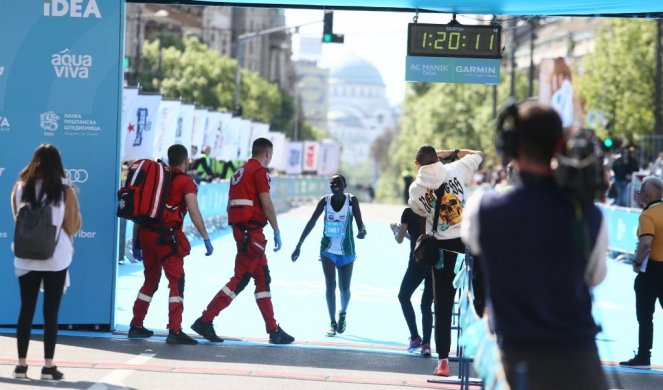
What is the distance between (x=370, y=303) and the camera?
1688 centimetres

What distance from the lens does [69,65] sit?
1187cm

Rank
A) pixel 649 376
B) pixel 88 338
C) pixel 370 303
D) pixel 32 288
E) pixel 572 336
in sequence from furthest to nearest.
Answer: pixel 370 303, pixel 88 338, pixel 649 376, pixel 32 288, pixel 572 336

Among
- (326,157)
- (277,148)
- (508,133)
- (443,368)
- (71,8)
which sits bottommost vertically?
(443,368)

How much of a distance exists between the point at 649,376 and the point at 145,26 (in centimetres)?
8993

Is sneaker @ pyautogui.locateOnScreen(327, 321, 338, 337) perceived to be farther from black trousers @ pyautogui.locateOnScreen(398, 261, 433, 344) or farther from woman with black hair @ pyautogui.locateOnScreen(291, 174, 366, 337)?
black trousers @ pyautogui.locateOnScreen(398, 261, 433, 344)

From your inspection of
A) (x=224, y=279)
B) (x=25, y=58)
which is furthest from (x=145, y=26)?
(x=25, y=58)

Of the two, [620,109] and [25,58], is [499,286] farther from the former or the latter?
[620,109]

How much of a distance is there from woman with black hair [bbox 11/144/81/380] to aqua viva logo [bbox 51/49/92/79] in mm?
2912

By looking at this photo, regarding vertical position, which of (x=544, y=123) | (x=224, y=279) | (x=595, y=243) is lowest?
(x=224, y=279)

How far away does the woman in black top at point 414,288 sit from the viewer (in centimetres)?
1145

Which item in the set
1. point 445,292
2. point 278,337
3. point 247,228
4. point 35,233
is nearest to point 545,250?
point 35,233

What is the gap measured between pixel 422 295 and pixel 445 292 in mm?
1711

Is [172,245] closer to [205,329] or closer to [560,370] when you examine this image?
[205,329]

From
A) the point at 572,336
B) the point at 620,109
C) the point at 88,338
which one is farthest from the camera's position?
the point at 620,109
